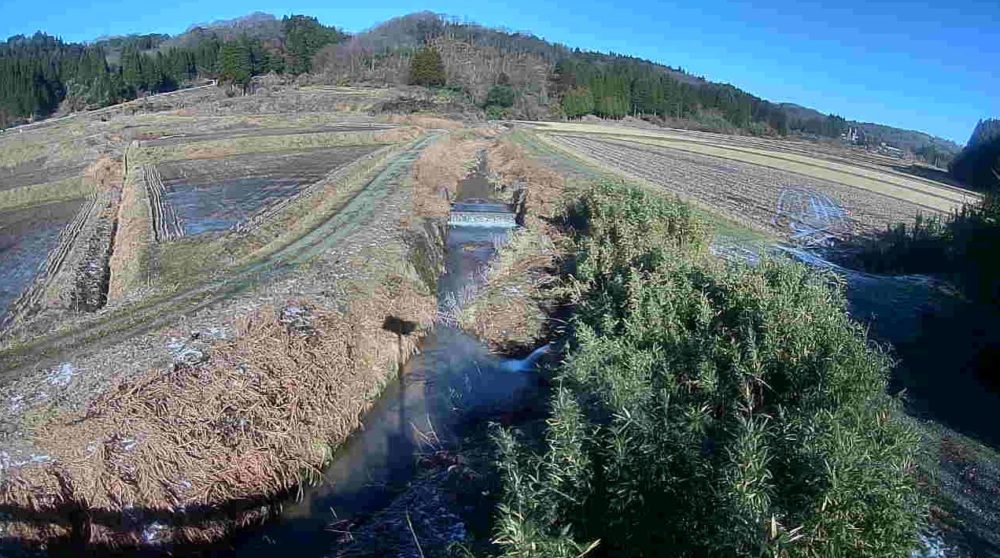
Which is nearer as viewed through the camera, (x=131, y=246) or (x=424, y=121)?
(x=131, y=246)

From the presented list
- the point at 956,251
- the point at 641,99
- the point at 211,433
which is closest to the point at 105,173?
the point at 211,433

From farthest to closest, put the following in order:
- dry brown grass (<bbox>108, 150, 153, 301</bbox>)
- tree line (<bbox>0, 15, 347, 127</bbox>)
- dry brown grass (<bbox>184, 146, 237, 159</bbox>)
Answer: tree line (<bbox>0, 15, 347, 127</bbox>) < dry brown grass (<bbox>184, 146, 237, 159</bbox>) < dry brown grass (<bbox>108, 150, 153, 301</bbox>)

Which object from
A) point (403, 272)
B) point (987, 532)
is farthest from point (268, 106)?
point (987, 532)

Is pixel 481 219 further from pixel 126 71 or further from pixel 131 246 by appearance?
pixel 126 71

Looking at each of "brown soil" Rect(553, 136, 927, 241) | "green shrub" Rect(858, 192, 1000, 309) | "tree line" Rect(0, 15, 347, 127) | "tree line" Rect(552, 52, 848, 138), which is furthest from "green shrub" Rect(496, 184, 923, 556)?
"tree line" Rect(0, 15, 347, 127)

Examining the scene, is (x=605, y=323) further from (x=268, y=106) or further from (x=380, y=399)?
(x=268, y=106)

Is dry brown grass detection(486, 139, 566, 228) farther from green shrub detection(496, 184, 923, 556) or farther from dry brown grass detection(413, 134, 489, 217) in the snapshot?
green shrub detection(496, 184, 923, 556)
